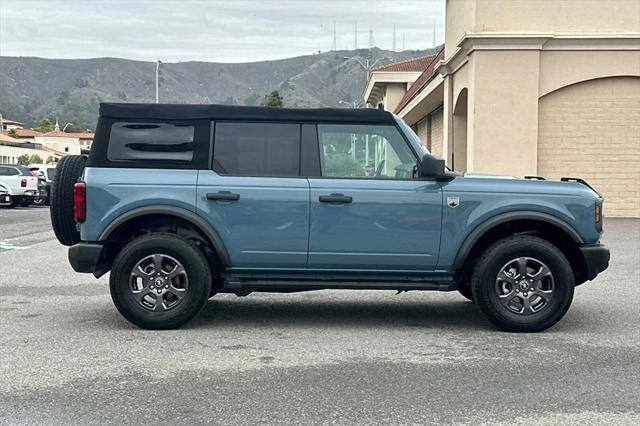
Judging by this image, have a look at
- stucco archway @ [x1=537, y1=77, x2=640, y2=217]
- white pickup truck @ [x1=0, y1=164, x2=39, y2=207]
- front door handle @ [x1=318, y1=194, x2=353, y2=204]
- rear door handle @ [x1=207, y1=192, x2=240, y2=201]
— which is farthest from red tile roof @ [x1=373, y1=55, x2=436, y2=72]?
rear door handle @ [x1=207, y1=192, x2=240, y2=201]

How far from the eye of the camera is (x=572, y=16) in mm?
20797

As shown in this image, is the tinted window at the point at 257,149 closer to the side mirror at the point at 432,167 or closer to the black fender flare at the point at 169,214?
the black fender flare at the point at 169,214

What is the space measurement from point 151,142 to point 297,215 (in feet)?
4.89

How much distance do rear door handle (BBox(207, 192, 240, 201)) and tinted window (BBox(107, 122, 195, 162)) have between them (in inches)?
16.5

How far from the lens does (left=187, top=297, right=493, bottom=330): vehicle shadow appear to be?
729 cm

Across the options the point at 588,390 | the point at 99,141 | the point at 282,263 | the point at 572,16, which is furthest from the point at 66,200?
the point at 572,16

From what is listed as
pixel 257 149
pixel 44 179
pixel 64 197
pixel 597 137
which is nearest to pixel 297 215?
pixel 257 149

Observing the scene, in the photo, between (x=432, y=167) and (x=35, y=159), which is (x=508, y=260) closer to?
(x=432, y=167)

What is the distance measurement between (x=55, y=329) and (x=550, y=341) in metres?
4.42

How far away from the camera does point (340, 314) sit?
7.80 metres

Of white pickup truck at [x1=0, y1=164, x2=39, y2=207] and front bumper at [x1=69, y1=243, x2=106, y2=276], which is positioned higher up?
white pickup truck at [x1=0, y1=164, x2=39, y2=207]

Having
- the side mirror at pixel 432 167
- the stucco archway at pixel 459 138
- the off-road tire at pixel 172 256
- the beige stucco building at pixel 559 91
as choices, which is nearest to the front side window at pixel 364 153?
the side mirror at pixel 432 167

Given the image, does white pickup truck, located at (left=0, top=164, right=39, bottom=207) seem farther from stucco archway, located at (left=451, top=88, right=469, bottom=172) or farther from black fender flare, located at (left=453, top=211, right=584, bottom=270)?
black fender flare, located at (left=453, top=211, right=584, bottom=270)

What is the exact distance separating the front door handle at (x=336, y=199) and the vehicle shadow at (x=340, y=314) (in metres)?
1.25
